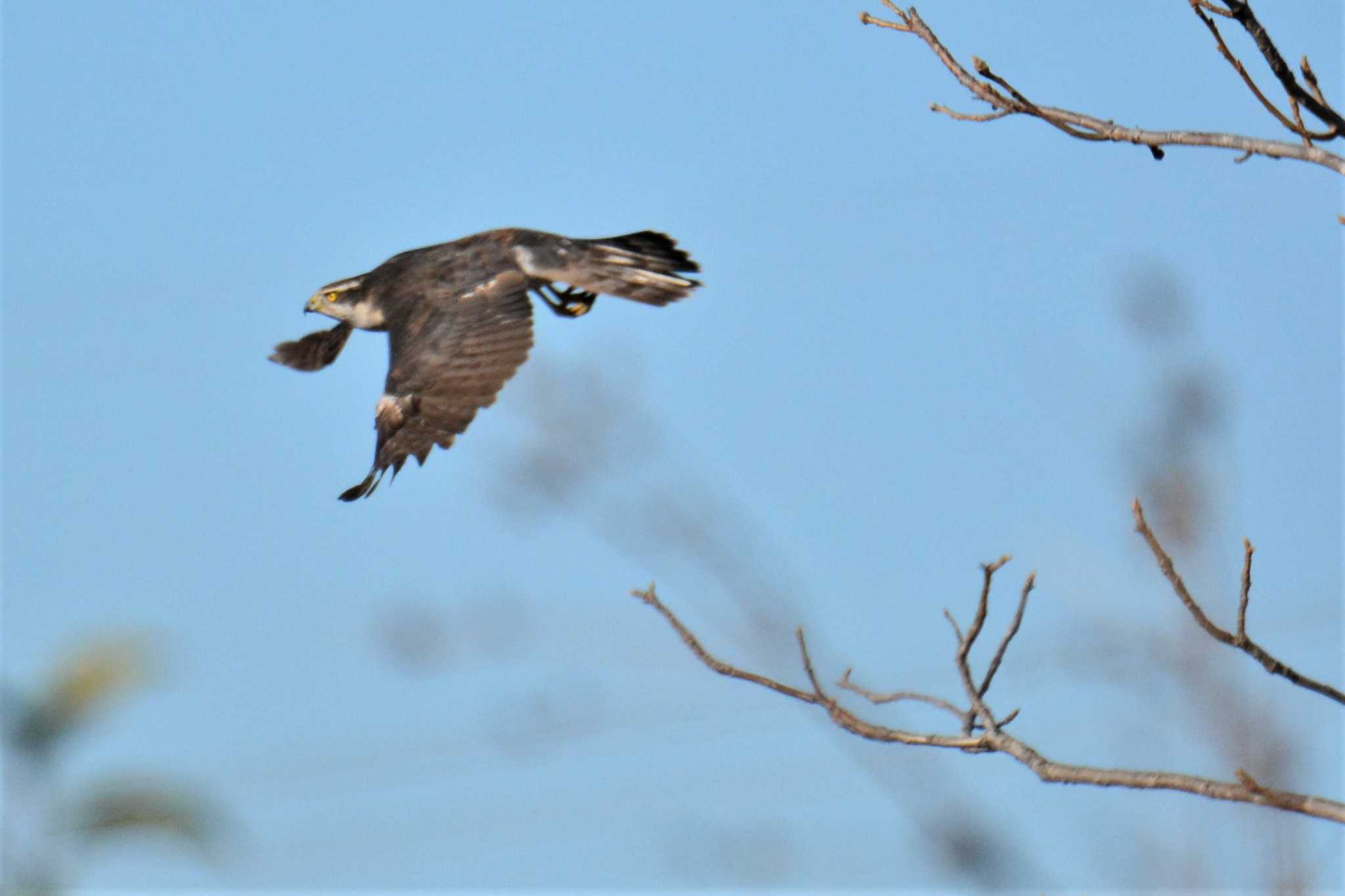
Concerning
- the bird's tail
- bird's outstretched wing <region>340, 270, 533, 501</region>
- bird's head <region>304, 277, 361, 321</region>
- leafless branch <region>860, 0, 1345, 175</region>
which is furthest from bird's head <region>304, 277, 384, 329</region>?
leafless branch <region>860, 0, 1345, 175</region>

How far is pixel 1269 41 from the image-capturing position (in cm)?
358

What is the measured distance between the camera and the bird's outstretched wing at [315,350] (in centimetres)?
766

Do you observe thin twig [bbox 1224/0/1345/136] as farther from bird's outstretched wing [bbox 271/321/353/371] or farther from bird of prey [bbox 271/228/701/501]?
bird's outstretched wing [bbox 271/321/353/371]

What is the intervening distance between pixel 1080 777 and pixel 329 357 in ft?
16.0

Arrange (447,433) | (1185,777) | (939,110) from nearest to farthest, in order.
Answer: (1185,777) → (939,110) → (447,433)

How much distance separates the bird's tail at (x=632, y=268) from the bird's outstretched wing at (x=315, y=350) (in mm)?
1021

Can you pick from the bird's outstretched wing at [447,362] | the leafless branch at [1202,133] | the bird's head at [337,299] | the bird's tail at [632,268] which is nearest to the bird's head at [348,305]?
the bird's head at [337,299]

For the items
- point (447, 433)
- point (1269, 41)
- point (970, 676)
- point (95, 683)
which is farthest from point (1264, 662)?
point (95, 683)

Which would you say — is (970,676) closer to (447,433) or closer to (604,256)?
(447,433)

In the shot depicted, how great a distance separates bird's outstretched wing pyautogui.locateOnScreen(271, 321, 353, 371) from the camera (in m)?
7.66

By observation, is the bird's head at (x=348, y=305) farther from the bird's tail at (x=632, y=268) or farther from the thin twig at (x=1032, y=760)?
the thin twig at (x=1032, y=760)

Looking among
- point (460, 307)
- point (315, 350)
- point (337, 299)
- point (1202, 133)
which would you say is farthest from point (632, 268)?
point (1202, 133)

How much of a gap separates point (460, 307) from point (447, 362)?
318mm

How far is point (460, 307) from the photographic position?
673 cm
